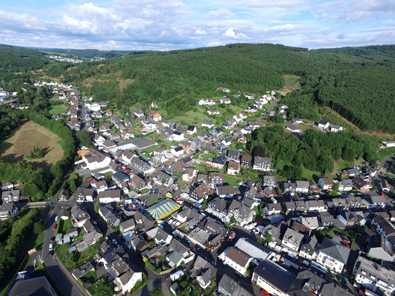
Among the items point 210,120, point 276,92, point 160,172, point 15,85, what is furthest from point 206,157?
point 15,85

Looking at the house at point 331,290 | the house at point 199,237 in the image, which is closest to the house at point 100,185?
the house at point 199,237

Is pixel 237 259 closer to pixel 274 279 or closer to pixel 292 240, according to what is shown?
pixel 274 279

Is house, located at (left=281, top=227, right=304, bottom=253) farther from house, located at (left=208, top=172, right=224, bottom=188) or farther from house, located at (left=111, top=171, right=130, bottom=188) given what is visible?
house, located at (left=111, top=171, right=130, bottom=188)

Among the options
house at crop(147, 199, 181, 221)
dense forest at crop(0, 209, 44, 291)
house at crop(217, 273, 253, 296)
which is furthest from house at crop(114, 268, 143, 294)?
dense forest at crop(0, 209, 44, 291)

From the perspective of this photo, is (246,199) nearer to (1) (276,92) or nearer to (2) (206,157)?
(2) (206,157)

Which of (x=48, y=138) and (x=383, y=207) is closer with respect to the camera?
(x=383, y=207)

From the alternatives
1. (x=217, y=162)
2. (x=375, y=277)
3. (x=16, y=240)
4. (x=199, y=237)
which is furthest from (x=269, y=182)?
(x=16, y=240)
